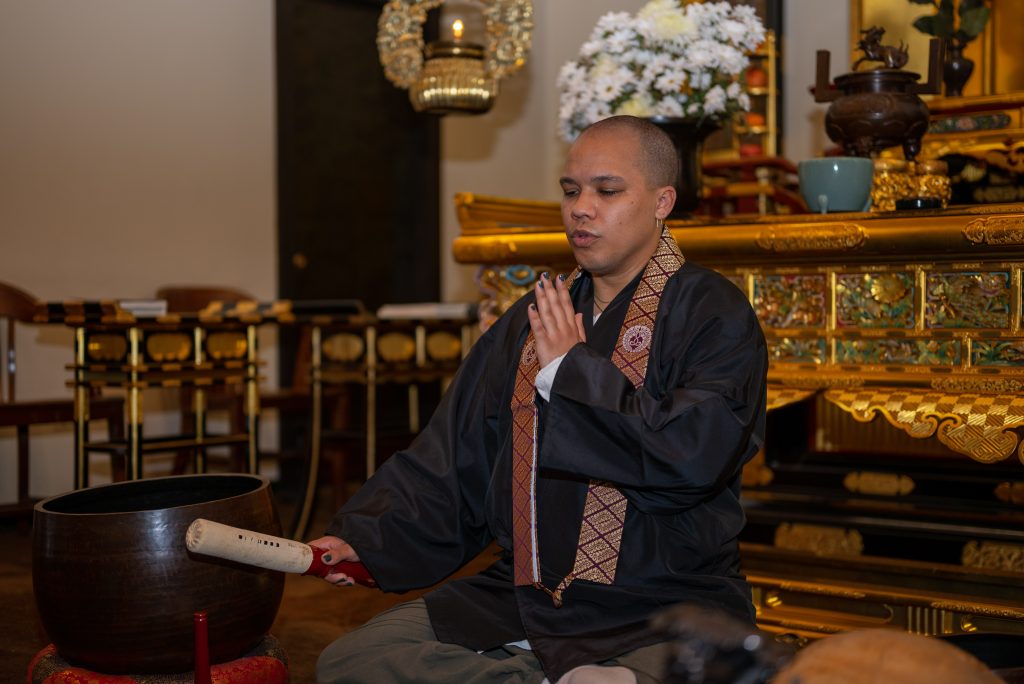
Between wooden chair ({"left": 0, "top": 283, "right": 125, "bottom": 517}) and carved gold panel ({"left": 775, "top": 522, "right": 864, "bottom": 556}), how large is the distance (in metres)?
2.73

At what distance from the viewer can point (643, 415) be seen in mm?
1896

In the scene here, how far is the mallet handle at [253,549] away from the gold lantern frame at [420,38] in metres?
3.31

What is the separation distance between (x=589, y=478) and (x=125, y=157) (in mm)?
4325

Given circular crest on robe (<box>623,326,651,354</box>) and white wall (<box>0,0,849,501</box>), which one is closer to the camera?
circular crest on robe (<box>623,326,651,354</box>)

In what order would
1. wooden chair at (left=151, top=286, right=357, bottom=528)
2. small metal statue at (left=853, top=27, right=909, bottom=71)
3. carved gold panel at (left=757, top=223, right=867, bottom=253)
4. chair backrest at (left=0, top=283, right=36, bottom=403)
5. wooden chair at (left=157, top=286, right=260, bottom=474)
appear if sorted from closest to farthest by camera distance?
carved gold panel at (left=757, top=223, right=867, bottom=253), small metal statue at (left=853, top=27, right=909, bottom=71), chair backrest at (left=0, top=283, right=36, bottom=403), wooden chair at (left=151, top=286, right=357, bottom=528), wooden chair at (left=157, top=286, right=260, bottom=474)

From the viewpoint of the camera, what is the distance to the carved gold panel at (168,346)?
411 cm

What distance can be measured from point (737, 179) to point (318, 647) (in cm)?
337

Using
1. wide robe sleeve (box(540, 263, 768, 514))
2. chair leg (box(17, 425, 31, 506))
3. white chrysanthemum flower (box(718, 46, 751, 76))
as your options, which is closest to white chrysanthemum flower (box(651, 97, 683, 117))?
white chrysanthemum flower (box(718, 46, 751, 76))

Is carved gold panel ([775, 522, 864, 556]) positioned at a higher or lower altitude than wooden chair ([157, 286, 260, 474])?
lower

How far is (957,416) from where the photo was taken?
258 centimetres

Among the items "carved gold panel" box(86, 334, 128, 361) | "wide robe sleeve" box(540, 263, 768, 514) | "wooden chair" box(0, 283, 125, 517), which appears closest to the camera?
"wide robe sleeve" box(540, 263, 768, 514)

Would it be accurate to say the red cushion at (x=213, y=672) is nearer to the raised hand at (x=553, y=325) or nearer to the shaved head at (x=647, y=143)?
the raised hand at (x=553, y=325)

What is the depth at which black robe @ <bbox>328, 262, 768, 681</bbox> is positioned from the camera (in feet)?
6.23

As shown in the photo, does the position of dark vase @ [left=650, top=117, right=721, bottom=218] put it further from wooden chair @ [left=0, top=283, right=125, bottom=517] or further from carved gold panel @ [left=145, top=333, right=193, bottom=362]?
wooden chair @ [left=0, top=283, right=125, bottom=517]
